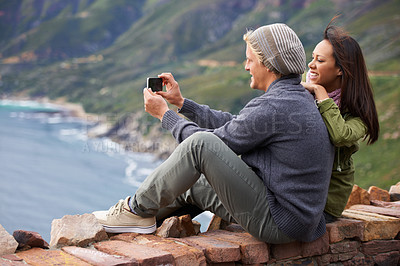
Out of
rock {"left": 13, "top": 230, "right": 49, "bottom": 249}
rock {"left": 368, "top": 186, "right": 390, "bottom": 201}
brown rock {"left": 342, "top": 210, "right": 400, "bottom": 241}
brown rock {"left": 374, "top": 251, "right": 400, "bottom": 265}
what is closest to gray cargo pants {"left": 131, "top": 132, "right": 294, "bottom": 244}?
rock {"left": 13, "top": 230, "right": 49, "bottom": 249}

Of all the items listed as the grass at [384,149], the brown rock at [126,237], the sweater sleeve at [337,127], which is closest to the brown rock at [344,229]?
the sweater sleeve at [337,127]

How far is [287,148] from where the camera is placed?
2355 mm

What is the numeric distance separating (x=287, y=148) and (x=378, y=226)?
4.13 ft

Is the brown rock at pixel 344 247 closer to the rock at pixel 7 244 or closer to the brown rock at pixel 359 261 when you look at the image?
the brown rock at pixel 359 261

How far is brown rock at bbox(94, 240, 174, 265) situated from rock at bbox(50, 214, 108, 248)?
0.07 meters

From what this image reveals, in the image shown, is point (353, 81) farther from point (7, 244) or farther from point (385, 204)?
point (7, 244)

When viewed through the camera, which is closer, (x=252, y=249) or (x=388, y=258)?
(x=252, y=249)

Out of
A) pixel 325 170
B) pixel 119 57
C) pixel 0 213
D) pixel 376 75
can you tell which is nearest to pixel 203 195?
pixel 325 170

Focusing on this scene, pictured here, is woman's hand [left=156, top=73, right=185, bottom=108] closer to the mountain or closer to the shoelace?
the shoelace

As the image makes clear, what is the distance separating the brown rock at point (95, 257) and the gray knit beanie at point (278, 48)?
125cm

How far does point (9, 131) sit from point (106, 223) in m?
63.9

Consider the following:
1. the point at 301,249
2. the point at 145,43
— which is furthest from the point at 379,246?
the point at 145,43

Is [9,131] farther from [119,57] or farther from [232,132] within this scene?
[232,132]

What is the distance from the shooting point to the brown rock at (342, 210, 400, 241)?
3.13 metres
